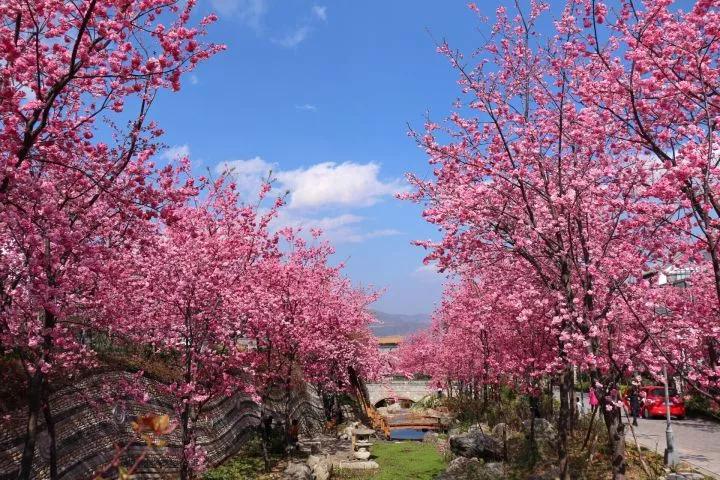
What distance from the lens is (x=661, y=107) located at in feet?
24.5

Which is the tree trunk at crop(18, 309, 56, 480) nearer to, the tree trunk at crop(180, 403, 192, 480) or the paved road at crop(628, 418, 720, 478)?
Result: the tree trunk at crop(180, 403, 192, 480)

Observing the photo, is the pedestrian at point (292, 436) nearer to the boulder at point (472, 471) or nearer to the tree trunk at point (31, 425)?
the boulder at point (472, 471)

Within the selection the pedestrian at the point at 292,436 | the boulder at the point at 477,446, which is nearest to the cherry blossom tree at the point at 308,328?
the pedestrian at the point at 292,436

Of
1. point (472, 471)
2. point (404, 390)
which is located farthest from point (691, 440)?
point (404, 390)

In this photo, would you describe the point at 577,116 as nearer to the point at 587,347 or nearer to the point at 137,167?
the point at 587,347

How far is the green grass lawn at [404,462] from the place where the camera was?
17406mm

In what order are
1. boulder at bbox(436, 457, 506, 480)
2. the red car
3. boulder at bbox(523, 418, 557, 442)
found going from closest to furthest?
boulder at bbox(436, 457, 506, 480)
boulder at bbox(523, 418, 557, 442)
the red car

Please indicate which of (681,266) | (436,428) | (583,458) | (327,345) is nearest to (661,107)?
(681,266)

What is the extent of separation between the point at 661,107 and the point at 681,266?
3.56 m

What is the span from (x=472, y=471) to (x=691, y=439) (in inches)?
446

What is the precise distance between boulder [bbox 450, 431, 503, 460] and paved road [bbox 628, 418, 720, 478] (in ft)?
15.4

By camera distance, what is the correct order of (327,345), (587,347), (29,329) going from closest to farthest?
1. (29,329)
2. (587,347)
3. (327,345)

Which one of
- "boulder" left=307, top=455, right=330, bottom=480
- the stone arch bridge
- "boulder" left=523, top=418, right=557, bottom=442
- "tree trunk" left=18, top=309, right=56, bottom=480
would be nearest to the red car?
"boulder" left=523, top=418, right=557, bottom=442

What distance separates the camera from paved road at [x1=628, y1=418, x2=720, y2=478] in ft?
55.0
